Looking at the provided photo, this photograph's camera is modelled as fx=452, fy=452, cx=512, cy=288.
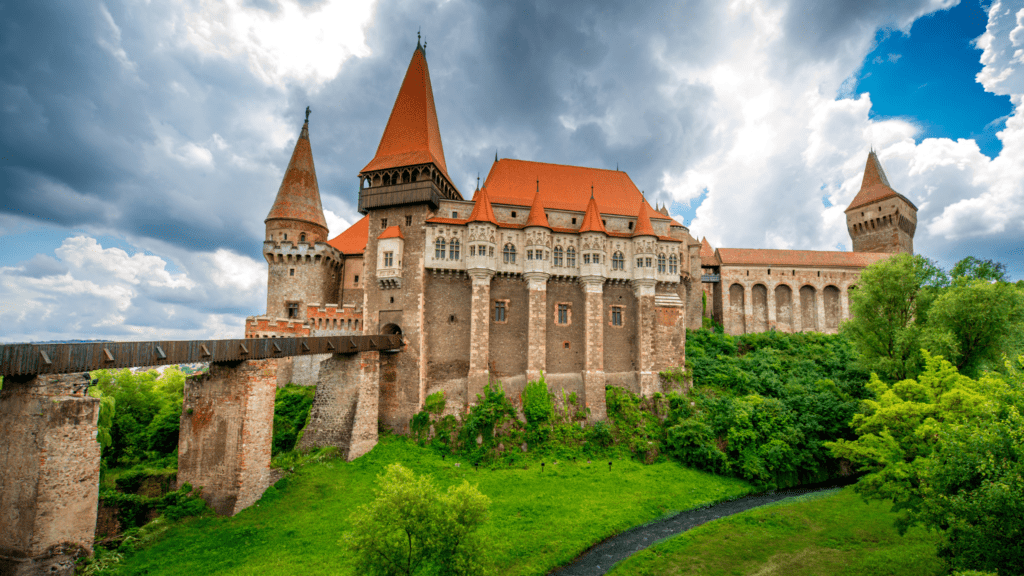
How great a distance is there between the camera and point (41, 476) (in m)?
13.1

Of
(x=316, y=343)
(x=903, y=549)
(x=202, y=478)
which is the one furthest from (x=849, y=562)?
(x=202, y=478)

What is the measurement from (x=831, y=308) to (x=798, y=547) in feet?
117

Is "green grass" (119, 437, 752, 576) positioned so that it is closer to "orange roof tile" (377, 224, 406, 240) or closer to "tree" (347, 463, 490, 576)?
"tree" (347, 463, 490, 576)

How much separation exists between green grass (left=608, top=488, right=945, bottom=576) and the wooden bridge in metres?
16.1

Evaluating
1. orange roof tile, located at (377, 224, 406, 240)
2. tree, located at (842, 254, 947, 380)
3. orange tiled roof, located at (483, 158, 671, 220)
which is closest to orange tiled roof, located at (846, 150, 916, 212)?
tree, located at (842, 254, 947, 380)

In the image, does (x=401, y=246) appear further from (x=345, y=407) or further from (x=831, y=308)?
(x=831, y=308)

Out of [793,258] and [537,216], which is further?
[793,258]

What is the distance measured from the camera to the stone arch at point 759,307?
45250 mm

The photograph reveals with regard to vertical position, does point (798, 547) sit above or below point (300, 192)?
below

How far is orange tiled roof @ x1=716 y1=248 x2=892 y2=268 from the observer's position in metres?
46.1

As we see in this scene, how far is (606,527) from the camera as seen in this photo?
2009 cm

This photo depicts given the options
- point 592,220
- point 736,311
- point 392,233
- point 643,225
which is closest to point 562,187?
point 592,220

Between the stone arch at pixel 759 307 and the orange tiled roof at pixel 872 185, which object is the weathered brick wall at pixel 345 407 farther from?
the orange tiled roof at pixel 872 185

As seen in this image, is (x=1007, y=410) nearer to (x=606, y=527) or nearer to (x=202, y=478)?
(x=606, y=527)
